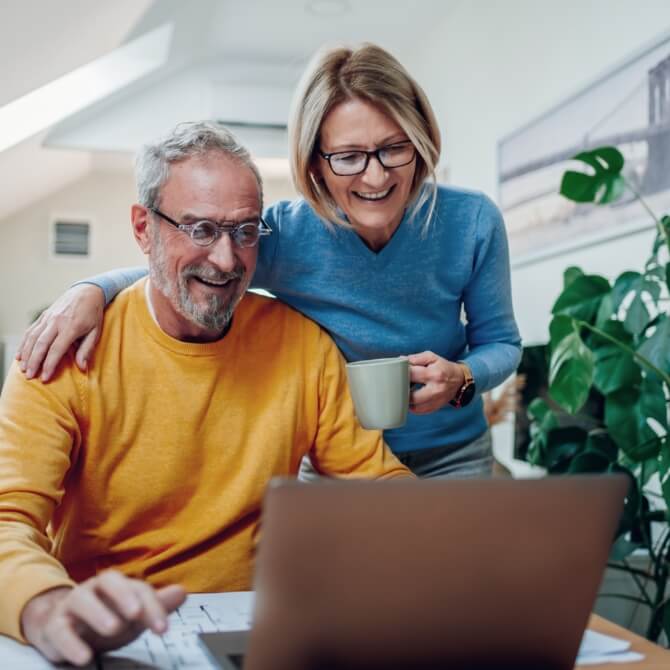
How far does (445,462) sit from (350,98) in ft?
2.38

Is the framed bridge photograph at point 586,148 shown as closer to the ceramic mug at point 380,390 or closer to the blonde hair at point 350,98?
the blonde hair at point 350,98

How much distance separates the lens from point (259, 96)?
6.25 metres

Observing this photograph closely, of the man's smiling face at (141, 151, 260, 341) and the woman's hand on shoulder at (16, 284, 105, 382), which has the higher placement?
the man's smiling face at (141, 151, 260, 341)

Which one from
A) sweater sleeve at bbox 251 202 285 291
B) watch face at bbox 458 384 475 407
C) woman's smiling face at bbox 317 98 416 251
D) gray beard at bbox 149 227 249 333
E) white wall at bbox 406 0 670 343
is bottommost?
watch face at bbox 458 384 475 407

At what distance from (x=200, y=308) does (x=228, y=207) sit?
155 mm

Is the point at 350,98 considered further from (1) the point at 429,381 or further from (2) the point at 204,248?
(1) the point at 429,381

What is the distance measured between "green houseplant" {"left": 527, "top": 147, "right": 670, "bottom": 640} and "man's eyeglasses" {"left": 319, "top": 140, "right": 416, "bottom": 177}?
3.12 feet

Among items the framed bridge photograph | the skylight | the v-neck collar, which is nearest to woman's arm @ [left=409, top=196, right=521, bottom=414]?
the v-neck collar

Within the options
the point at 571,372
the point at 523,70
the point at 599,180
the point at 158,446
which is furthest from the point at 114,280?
the point at 523,70

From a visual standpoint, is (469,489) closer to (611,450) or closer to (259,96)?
(611,450)

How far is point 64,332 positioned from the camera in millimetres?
1279

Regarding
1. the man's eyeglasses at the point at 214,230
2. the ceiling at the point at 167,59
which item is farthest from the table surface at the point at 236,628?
the ceiling at the point at 167,59

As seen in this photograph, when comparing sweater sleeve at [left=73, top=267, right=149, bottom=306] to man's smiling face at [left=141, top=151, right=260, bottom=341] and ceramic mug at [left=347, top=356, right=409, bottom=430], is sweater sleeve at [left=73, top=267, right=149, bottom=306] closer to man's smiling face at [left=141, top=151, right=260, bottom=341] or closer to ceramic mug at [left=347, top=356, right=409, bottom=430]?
man's smiling face at [left=141, top=151, right=260, bottom=341]

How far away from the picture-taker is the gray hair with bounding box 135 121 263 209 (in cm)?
134
